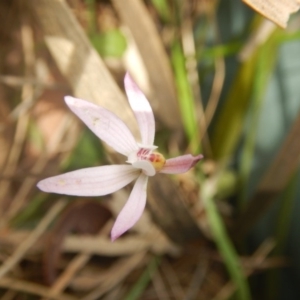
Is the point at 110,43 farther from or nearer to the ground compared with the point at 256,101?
farther from the ground

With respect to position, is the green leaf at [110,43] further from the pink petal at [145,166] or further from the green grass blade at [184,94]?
the pink petal at [145,166]

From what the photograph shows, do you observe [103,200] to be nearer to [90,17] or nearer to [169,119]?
[169,119]

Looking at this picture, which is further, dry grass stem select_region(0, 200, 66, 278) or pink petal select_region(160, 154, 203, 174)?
dry grass stem select_region(0, 200, 66, 278)

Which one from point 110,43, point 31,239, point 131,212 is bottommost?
point 131,212

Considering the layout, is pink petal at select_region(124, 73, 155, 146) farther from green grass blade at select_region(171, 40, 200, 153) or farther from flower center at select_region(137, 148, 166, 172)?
green grass blade at select_region(171, 40, 200, 153)

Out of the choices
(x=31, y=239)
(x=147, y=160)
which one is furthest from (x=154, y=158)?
(x=31, y=239)

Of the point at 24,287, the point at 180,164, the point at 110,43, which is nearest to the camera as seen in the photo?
the point at 180,164

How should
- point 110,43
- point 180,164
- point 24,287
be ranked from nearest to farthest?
point 180,164 < point 24,287 < point 110,43

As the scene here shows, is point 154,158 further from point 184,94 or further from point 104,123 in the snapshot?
point 184,94

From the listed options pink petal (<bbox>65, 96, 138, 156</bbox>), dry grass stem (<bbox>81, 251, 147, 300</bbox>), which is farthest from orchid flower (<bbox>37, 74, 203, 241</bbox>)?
dry grass stem (<bbox>81, 251, 147, 300</bbox>)
